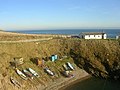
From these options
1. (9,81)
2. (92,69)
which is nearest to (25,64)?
(9,81)

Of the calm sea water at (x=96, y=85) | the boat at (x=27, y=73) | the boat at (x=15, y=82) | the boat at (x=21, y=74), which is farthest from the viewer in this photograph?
the calm sea water at (x=96, y=85)

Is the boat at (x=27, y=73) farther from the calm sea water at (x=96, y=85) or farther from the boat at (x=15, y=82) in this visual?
the calm sea water at (x=96, y=85)

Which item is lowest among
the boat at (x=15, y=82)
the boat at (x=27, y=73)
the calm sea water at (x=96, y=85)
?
the calm sea water at (x=96, y=85)

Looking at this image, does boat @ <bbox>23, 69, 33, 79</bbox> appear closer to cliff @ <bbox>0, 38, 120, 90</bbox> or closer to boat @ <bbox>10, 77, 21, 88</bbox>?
cliff @ <bbox>0, 38, 120, 90</bbox>

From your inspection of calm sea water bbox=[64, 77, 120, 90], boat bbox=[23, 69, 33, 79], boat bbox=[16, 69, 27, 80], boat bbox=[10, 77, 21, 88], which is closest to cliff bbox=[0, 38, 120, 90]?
boat bbox=[16, 69, 27, 80]

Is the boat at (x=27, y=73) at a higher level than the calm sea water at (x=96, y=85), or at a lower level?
higher

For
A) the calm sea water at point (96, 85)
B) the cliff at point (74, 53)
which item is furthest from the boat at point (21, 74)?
the calm sea water at point (96, 85)

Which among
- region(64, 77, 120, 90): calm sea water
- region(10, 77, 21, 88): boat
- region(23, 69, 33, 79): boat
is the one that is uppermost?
region(23, 69, 33, 79): boat

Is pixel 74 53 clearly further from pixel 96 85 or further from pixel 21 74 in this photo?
pixel 21 74

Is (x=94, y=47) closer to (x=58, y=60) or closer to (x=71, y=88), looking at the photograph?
(x=58, y=60)

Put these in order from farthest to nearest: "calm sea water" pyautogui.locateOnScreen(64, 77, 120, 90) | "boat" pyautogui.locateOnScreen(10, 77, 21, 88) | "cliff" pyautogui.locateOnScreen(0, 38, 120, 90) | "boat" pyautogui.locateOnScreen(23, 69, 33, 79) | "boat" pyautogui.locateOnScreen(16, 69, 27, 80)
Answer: "cliff" pyautogui.locateOnScreen(0, 38, 120, 90) → "calm sea water" pyautogui.locateOnScreen(64, 77, 120, 90) → "boat" pyautogui.locateOnScreen(23, 69, 33, 79) → "boat" pyautogui.locateOnScreen(16, 69, 27, 80) → "boat" pyautogui.locateOnScreen(10, 77, 21, 88)

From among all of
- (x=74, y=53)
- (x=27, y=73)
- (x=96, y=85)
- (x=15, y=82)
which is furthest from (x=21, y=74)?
(x=74, y=53)
